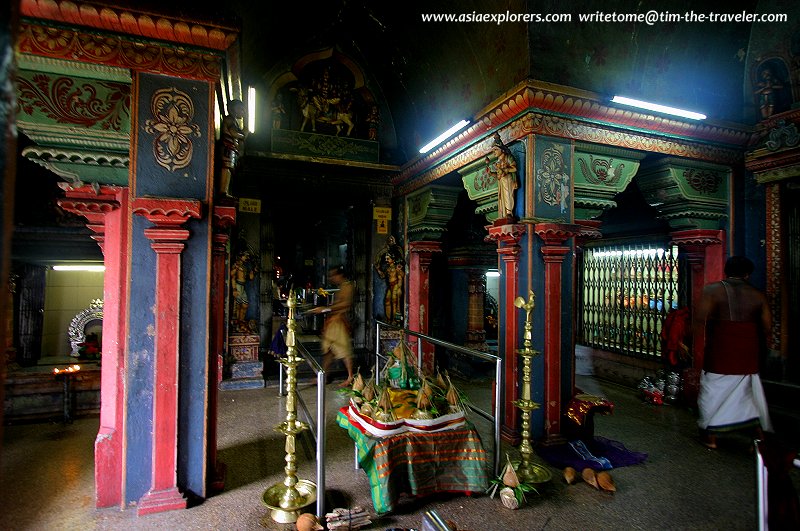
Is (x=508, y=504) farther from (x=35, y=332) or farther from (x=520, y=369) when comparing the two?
(x=35, y=332)

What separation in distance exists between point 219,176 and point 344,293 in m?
3.54

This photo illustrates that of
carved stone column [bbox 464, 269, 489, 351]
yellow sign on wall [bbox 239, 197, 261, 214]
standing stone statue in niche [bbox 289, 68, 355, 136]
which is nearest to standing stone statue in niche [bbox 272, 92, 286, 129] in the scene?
standing stone statue in niche [bbox 289, 68, 355, 136]

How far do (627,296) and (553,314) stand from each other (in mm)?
4571

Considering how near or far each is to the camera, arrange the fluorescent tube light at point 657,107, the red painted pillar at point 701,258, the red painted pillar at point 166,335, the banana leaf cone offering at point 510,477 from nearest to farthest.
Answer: the red painted pillar at point 166,335, the banana leaf cone offering at point 510,477, the fluorescent tube light at point 657,107, the red painted pillar at point 701,258

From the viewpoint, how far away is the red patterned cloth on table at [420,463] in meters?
Result: 3.47

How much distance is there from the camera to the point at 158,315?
3.62 m

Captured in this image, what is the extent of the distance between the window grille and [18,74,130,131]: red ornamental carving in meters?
8.76

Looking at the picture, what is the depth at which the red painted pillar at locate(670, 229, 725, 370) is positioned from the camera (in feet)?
21.6

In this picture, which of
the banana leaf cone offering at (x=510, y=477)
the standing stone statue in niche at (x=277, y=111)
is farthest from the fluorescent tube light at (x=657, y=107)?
the standing stone statue in niche at (x=277, y=111)

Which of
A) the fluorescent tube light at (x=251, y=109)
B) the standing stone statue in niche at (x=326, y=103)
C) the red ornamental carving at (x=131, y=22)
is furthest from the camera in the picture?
the standing stone statue in niche at (x=326, y=103)

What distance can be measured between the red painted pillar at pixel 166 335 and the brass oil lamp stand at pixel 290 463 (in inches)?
31.6

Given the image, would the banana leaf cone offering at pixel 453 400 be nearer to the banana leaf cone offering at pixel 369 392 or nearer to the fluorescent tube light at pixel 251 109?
the banana leaf cone offering at pixel 369 392

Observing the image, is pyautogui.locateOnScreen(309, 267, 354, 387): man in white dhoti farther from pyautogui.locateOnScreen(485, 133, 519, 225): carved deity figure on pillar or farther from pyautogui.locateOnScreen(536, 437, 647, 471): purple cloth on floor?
pyautogui.locateOnScreen(536, 437, 647, 471): purple cloth on floor

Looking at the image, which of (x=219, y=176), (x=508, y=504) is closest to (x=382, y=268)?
(x=219, y=176)
